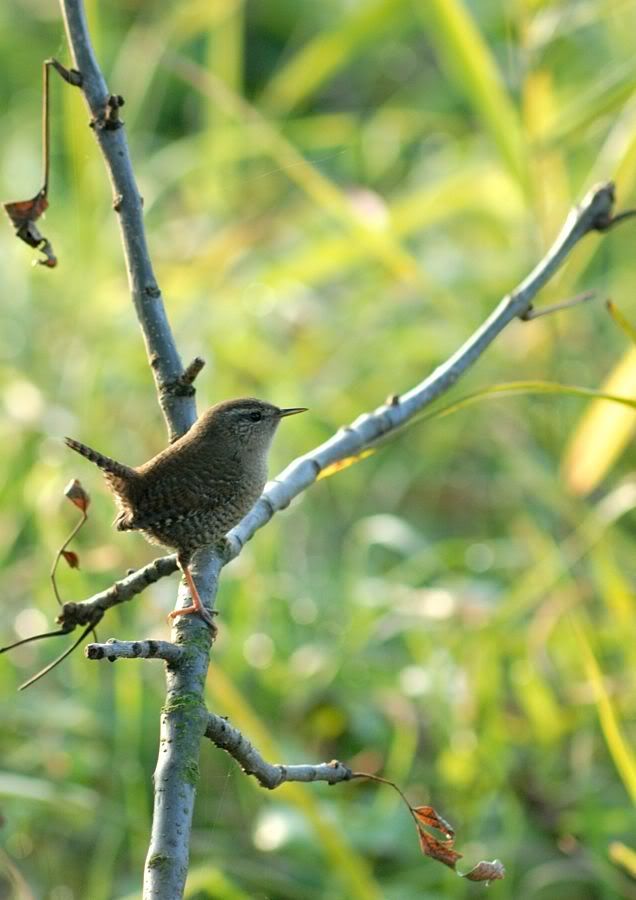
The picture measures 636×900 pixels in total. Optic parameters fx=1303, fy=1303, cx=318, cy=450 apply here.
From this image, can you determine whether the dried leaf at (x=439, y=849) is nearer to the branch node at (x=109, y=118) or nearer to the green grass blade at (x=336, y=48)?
the branch node at (x=109, y=118)

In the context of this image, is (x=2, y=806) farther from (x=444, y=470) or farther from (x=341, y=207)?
(x=444, y=470)

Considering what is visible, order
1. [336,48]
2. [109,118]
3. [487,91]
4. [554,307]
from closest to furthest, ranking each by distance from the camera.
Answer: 1. [109,118]
2. [554,307]
3. [487,91]
4. [336,48]

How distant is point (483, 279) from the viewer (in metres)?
4.95

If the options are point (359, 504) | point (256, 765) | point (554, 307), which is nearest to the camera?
point (256, 765)

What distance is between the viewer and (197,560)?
2012mm

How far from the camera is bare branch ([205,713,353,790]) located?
A: 163 cm

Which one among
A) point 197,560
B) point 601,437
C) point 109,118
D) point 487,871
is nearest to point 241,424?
point 197,560

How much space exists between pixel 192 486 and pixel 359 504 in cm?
273

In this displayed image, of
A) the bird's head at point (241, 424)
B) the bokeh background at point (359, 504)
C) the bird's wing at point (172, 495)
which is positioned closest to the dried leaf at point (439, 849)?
the bird's wing at point (172, 495)

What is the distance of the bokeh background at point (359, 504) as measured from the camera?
3.36 meters

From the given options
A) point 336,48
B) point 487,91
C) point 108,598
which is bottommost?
point 108,598

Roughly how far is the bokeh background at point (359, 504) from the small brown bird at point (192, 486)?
634 mm

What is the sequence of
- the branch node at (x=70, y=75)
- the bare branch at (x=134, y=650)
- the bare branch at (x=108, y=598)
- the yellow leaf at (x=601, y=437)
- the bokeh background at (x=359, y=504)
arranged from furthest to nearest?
→ the yellow leaf at (x=601, y=437)
the bokeh background at (x=359, y=504)
the branch node at (x=70, y=75)
the bare branch at (x=108, y=598)
the bare branch at (x=134, y=650)

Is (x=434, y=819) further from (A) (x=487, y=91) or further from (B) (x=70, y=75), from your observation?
(A) (x=487, y=91)
